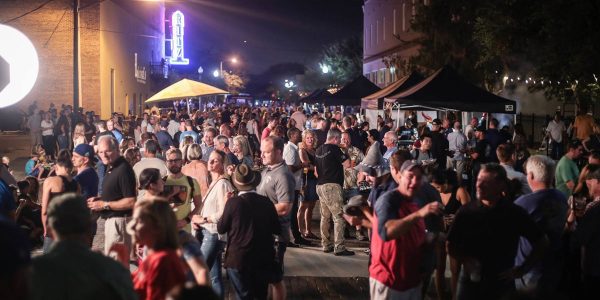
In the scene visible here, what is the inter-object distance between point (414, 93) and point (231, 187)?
7.77 meters

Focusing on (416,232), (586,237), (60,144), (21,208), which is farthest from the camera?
(60,144)

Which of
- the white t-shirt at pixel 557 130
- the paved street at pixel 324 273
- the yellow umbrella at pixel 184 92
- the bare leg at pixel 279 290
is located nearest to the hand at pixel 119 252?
the bare leg at pixel 279 290

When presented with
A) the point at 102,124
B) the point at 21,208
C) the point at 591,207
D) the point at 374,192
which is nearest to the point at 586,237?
the point at 591,207

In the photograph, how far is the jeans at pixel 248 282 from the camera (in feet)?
22.1

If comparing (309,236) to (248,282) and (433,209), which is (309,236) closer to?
(248,282)

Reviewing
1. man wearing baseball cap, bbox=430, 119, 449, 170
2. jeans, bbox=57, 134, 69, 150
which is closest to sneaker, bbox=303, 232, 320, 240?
man wearing baseball cap, bbox=430, 119, 449, 170

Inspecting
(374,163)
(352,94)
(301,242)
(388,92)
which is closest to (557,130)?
(352,94)

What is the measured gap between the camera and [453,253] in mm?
5879

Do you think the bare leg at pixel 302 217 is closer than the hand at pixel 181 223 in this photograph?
No

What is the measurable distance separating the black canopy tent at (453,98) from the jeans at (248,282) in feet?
27.3

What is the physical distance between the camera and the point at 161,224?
448cm

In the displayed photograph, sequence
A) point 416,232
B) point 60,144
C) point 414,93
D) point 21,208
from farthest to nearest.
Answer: point 60,144 → point 414,93 → point 21,208 → point 416,232

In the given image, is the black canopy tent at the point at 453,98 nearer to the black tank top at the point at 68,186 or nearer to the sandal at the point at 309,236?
the sandal at the point at 309,236

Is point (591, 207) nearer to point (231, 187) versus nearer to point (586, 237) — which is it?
point (586, 237)
